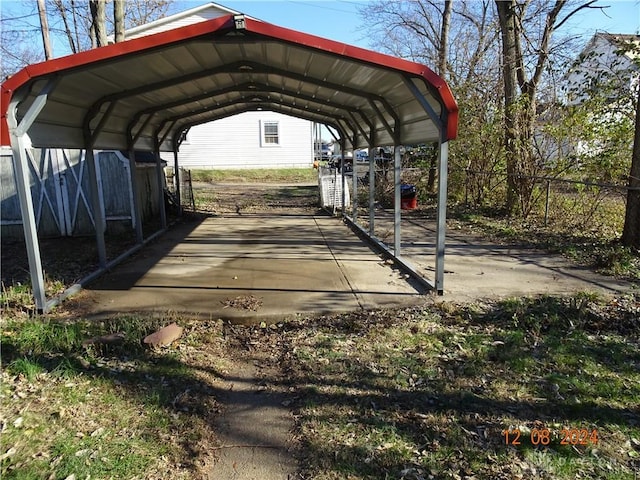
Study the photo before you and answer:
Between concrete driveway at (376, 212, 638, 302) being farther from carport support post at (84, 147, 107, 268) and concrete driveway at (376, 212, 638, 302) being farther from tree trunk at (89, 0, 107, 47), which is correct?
tree trunk at (89, 0, 107, 47)

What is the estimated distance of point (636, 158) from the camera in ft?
24.2

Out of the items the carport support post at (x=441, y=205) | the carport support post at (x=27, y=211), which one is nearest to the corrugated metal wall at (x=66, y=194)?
the carport support post at (x=27, y=211)

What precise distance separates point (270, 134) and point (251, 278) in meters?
19.8

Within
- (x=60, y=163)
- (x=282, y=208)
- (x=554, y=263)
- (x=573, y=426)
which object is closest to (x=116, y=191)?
(x=60, y=163)

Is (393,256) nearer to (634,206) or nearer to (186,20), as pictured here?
(634,206)

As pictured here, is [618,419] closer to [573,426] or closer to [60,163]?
[573,426]

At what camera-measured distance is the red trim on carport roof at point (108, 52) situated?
450cm

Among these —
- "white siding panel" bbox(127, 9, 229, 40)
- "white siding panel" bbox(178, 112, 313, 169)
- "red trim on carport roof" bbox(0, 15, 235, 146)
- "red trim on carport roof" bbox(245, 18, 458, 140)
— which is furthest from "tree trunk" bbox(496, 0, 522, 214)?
"white siding panel" bbox(178, 112, 313, 169)

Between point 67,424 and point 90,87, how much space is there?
4.33 metres

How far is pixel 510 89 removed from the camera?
1100 cm

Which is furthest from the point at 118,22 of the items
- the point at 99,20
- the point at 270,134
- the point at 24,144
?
the point at 270,134

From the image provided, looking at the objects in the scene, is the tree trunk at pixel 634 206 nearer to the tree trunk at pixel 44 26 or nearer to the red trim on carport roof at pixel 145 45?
the red trim on carport roof at pixel 145 45

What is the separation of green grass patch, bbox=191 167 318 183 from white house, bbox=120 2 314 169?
0.70 m

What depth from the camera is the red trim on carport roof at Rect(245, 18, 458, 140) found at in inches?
182
